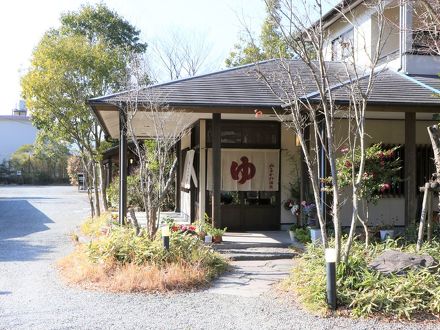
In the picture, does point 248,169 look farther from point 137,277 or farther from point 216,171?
point 137,277

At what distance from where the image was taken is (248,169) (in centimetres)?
1227

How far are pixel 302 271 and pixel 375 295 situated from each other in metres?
1.34

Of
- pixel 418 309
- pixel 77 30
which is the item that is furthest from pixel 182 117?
pixel 77 30

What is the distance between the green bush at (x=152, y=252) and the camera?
766cm

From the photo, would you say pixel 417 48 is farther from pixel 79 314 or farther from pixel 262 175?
pixel 79 314

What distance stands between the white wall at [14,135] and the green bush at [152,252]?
47190 mm

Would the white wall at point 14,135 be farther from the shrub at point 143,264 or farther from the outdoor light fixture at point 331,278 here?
the outdoor light fixture at point 331,278

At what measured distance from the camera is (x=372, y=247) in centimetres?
765

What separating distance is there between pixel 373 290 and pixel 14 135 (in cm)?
5201

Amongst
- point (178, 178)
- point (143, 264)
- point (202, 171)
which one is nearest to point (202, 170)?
point (202, 171)

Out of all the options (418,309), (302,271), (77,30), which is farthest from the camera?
(77,30)

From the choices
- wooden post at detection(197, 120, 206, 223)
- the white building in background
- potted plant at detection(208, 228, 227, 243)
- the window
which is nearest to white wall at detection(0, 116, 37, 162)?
the white building in background

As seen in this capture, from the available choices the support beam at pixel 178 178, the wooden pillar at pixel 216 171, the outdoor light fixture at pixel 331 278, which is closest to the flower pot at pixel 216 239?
the wooden pillar at pixel 216 171

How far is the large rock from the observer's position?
6.48m
